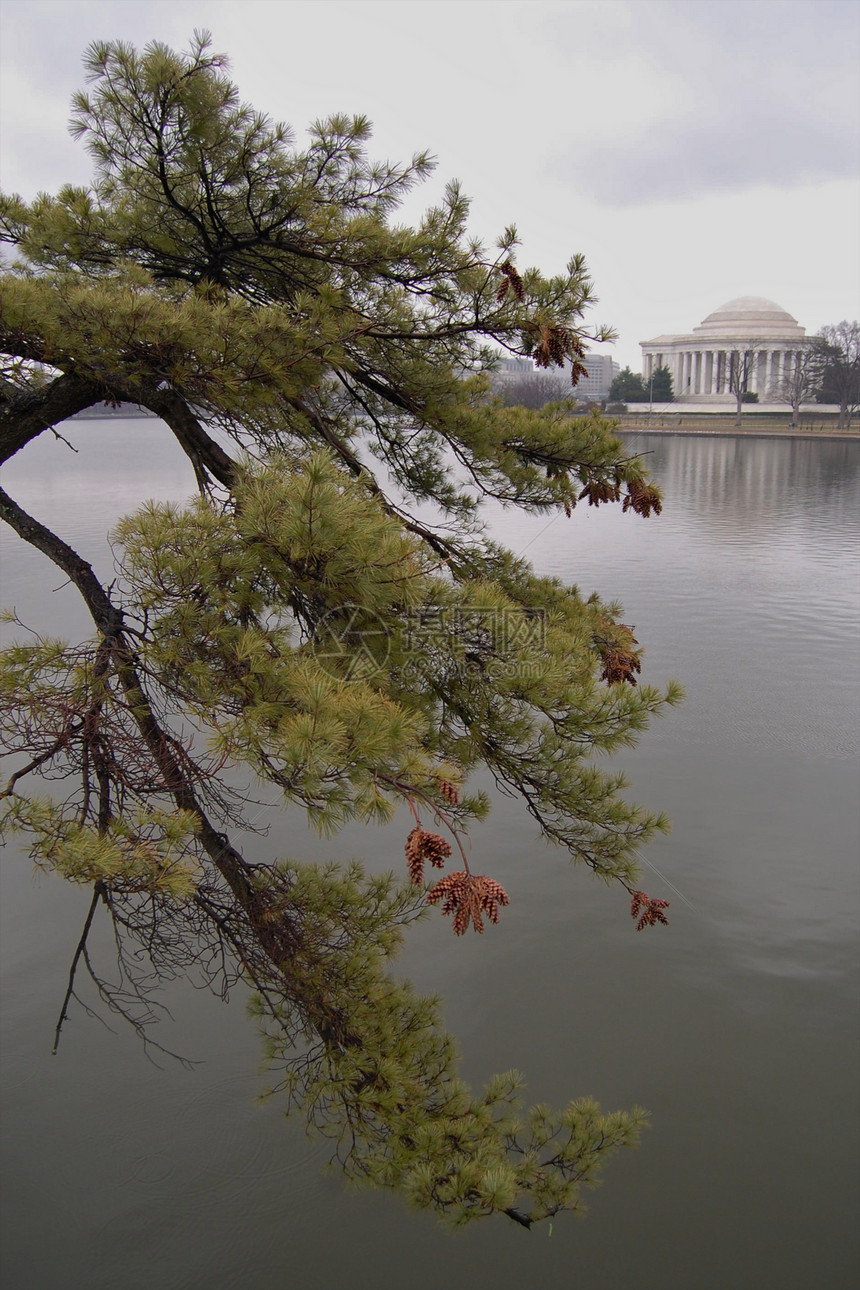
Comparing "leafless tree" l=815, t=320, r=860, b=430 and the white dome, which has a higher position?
the white dome

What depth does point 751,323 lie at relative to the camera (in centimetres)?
6656

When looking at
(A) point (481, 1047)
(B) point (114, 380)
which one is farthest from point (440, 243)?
(A) point (481, 1047)

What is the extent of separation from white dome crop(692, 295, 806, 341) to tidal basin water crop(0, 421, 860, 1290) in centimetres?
6319

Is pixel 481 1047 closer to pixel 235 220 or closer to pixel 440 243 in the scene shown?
pixel 440 243

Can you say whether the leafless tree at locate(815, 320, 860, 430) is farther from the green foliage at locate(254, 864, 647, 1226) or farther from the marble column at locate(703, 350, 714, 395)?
the green foliage at locate(254, 864, 647, 1226)

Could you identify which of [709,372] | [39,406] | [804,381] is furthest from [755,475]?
[709,372]

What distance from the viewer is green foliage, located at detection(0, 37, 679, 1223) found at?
2426 mm

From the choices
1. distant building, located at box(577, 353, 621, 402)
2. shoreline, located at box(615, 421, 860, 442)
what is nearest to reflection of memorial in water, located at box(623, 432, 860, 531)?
shoreline, located at box(615, 421, 860, 442)

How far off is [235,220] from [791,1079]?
558 cm

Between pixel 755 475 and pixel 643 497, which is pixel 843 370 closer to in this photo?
pixel 755 475

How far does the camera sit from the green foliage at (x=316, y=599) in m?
2.43

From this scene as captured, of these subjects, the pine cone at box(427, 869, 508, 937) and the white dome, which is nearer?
the pine cone at box(427, 869, 508, 937)

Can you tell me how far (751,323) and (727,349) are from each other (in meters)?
3.89

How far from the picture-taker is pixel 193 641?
8.79 feet
